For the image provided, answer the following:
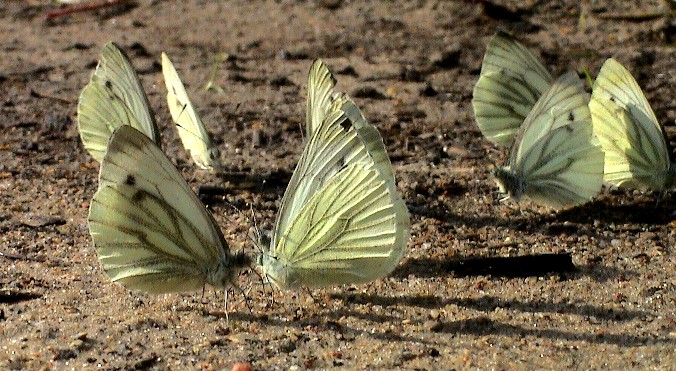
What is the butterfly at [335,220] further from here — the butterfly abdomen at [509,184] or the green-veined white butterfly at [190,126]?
the green-veined white butterfly at [190,126]

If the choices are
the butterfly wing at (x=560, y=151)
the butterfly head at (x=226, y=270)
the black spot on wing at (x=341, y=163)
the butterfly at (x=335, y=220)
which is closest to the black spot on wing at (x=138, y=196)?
the butterfly head at (x=226, y=270)

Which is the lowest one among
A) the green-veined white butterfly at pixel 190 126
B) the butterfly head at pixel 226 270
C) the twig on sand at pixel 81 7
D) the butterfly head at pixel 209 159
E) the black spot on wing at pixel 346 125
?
the butterfly head at pixel 226 270

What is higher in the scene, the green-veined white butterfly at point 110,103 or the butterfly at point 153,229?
the green-veined white butterfly at point 110,103

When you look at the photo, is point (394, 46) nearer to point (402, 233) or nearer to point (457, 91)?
point (457, 91)

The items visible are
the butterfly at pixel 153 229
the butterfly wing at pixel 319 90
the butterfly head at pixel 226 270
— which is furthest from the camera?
the butterfly wing at pixel 319 90

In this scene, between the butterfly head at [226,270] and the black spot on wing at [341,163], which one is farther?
the black spot on wing at [341,163]

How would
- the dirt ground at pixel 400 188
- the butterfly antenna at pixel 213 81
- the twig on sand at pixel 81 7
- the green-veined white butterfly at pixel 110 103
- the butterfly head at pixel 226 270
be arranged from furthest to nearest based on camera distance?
1. the twig on sand at pixel 81 7
2. the butterfly antenna at pixel 213 81
3. the green-veined white butterfly at pixel 110 103
4. the butterfly head at pixel 226 270
5. the dirt ground at pixel 400 188
